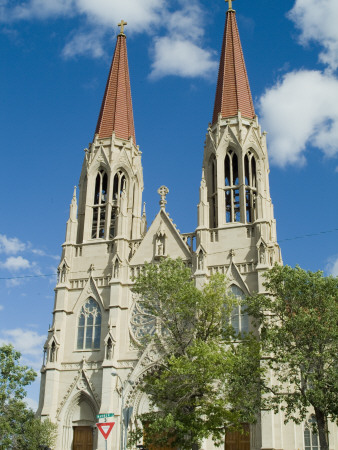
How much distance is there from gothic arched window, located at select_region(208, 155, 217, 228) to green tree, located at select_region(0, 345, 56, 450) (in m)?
15.0

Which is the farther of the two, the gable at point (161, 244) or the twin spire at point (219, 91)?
the twin spire at point (219, 91)

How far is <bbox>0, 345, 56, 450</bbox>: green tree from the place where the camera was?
101ft

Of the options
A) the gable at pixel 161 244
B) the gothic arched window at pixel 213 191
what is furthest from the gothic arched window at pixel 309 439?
the gothic arched window at pixel 213 191

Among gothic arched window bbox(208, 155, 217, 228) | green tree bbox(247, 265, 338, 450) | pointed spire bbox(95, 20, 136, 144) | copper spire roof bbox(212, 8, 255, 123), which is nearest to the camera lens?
green tree bbox(247, 265, 338, 450)

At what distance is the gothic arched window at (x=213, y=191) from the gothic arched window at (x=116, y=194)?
6.09m

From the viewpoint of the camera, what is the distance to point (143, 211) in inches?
1718

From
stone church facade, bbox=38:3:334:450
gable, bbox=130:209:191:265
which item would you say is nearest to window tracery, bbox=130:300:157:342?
stone church facade, bbox=38:3:334:450

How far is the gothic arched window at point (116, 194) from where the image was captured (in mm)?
40050

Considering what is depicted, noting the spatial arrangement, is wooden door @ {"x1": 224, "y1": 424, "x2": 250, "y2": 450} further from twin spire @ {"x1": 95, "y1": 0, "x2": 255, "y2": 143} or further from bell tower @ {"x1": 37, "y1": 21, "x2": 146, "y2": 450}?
twin spire @ {"x1": 95, "y1": 0, "x2": 255, "y2": 143}

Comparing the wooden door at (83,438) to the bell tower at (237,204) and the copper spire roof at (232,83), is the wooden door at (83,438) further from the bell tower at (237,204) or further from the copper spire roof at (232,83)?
the copper spire roof at (232,83)

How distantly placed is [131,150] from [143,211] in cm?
470

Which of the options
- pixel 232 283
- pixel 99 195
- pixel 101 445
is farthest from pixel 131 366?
pixel 99 195

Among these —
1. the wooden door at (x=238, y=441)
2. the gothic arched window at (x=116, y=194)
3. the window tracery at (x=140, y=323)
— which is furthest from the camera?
the gothic arched window at (x=116, y=194)

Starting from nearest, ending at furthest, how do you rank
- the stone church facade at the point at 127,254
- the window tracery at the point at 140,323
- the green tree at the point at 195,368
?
1. the green tree at the point at 195,368
2. the stone church facade at the point at 127,254
3. the window tracery at the point at 140,323
